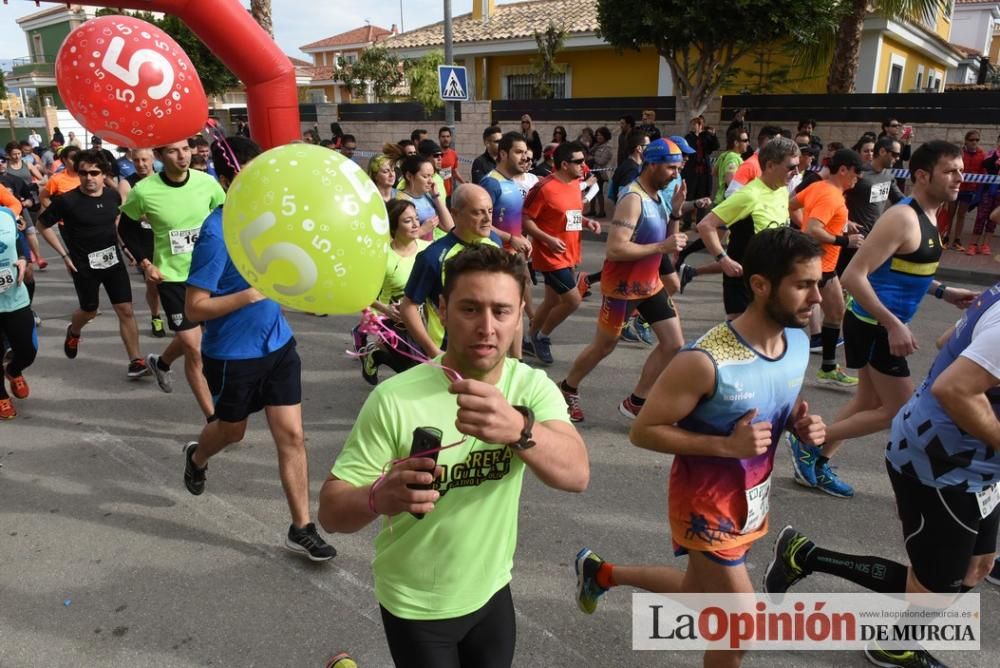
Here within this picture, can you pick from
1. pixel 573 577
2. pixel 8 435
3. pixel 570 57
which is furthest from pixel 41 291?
pixel 570 57

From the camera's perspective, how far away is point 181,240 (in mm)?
5457

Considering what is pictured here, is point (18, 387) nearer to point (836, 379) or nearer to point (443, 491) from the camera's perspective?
point (443, 491)

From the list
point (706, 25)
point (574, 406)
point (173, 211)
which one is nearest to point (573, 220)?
point (574, 406)

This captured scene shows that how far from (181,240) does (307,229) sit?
4015mm

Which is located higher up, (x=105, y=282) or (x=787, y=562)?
(x=105, y=282)

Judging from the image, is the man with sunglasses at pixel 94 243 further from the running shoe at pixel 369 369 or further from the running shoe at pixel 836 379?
the running shoe at pixel 836 379

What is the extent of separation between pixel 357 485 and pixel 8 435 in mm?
4865

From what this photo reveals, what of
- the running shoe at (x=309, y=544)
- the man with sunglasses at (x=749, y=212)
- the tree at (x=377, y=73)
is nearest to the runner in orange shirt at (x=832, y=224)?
the man with sunglasses at (x=749, y=212)

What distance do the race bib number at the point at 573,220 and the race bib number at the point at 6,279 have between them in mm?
4466

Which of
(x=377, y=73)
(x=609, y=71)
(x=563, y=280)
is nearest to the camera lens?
(x=563, y=280)

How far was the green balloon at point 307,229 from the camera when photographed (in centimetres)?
198

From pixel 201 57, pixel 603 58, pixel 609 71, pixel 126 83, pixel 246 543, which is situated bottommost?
pixel 246 543

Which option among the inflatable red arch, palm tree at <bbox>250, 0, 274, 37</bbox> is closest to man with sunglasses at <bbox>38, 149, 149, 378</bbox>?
the inflatable red arch

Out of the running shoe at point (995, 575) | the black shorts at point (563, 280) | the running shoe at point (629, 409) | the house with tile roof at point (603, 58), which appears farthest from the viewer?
the house with tile roof at point (603, 58)
